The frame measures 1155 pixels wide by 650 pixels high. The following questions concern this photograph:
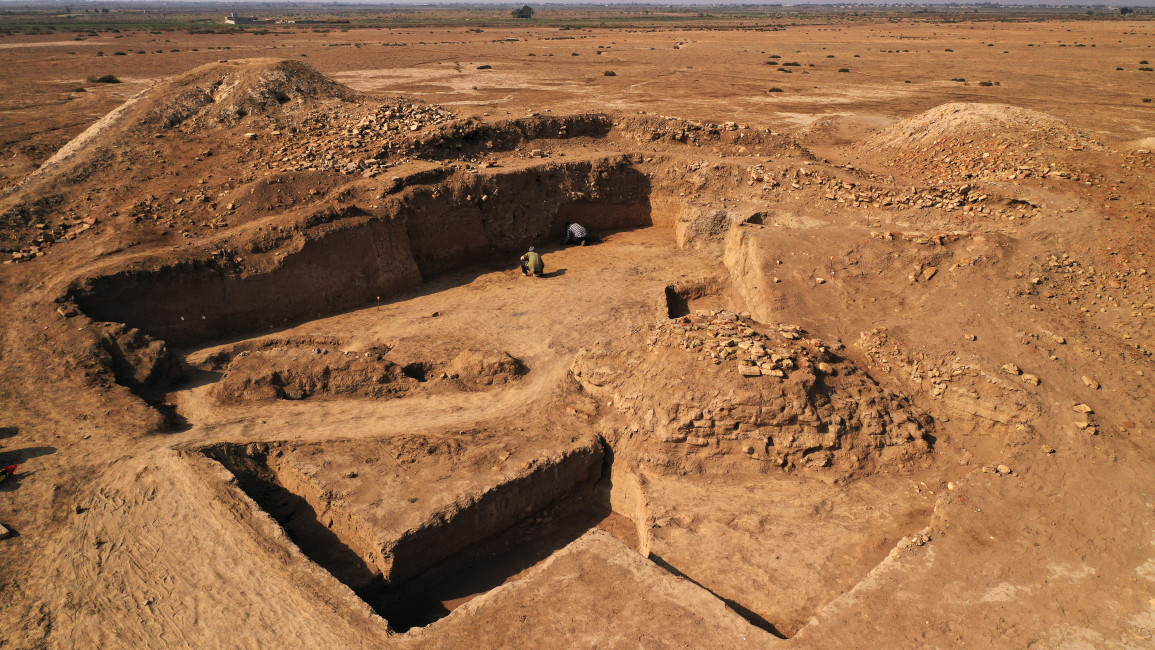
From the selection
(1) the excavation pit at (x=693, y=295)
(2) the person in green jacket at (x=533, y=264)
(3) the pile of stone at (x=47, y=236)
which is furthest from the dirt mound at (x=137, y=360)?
(1) the excavation pit at (x=693, y=295)

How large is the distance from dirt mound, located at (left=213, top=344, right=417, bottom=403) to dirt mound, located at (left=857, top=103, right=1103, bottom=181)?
14981mm

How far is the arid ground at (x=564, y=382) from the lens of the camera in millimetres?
6914

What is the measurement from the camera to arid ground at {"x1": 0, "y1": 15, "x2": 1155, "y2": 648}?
6.91 m

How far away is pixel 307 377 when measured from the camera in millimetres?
10828

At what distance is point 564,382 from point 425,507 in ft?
11.4

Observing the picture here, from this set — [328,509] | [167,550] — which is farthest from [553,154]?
[167,550]

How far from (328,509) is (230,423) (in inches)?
108

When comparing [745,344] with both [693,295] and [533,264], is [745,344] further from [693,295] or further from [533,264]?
[533,264]

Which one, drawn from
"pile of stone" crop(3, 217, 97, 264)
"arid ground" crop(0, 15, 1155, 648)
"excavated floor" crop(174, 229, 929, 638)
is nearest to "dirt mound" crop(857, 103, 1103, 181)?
"arid ground" crop(0, 15, 1155, 648)

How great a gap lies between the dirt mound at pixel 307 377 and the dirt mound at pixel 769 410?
4.12 m

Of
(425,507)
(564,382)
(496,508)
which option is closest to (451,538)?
(425,507)

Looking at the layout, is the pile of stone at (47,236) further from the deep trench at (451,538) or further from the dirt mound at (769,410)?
the dirt mound at (769,410)

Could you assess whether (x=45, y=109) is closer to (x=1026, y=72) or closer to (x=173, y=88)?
(x=173, y=88)

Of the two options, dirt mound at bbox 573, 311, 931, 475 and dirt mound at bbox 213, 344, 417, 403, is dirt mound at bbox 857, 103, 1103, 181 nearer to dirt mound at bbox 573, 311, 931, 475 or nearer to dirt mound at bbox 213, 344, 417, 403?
dirt mound at bbox 573, 311, 931, 475
